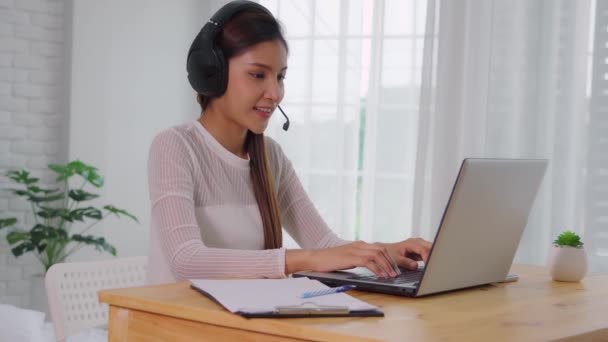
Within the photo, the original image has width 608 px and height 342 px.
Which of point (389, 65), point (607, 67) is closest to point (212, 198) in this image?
point (607, 67)

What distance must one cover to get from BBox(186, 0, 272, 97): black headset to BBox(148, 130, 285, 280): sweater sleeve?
0.14 m

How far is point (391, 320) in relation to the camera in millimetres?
1212

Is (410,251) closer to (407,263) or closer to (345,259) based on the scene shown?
(407,263)

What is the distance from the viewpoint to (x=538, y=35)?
3.59 metres

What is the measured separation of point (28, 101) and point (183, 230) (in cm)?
303

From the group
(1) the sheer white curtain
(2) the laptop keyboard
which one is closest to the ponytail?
(2) the laptop keyboard

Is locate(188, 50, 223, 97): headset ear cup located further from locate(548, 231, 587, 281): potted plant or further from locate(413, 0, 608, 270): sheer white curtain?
locate(413, 0, 608, 270): sheer white curtain

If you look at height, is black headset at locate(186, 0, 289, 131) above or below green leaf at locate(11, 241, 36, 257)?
above

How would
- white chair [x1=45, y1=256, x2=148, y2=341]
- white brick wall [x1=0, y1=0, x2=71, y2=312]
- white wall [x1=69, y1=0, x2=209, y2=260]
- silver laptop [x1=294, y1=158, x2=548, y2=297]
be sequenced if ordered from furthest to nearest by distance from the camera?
white wall [x1=69, y1=0, x2=209, y2=260]
white brick wall [x1=0, y1=0, x2=71, y2=312]
white chair [x1=45, y1=256, x2=148, y2=341]
silver laptop [x1=294, y1=158, x2=548, y2=297]

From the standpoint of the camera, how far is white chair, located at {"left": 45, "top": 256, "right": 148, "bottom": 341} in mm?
1905

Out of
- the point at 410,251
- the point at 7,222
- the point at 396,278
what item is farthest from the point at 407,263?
the point at 7,222

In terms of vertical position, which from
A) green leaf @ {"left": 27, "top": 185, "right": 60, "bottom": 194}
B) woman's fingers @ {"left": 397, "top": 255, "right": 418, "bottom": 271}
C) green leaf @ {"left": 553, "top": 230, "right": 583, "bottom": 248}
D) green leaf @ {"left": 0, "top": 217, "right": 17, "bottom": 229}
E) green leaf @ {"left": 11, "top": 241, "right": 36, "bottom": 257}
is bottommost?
green leaf @ {"left": 11, "top": 241, "right": 36, "bottom": 257}

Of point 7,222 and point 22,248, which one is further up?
point 7,222

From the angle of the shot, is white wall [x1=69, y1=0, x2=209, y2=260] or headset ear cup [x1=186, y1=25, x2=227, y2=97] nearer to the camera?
headset ear cup [x1=186, y1=25, x2=227, y2=97]
